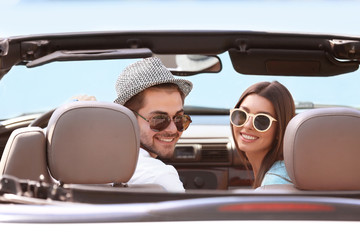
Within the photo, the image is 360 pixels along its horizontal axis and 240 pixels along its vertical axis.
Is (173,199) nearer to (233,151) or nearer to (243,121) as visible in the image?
(243,121)

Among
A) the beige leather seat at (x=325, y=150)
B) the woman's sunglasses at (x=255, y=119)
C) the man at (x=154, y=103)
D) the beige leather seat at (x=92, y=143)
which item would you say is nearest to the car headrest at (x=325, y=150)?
the beige leather seat at (x=325, y=150)

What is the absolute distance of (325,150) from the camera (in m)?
2.72

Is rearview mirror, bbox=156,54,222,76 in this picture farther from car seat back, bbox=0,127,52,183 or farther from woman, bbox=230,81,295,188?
car seat back, bbox=0,127,52,183

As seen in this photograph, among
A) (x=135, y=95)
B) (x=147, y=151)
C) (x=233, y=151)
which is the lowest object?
(x=233, y=151)

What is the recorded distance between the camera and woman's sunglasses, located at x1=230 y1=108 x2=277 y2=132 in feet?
13.5

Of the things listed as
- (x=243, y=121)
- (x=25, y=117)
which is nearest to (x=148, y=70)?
(x=243, y=121)

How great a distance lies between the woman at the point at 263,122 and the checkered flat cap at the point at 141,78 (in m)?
0.47

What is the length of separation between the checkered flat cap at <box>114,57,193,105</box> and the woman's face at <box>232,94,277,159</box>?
1.53ft

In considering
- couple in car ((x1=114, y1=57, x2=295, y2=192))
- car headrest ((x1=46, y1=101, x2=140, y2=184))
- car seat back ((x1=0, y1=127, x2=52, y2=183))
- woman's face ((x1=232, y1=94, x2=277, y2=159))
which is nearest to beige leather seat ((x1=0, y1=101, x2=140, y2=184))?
car headrest ((x1=46, y1=101, x2=140, y2=184))

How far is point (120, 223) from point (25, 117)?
3645 millimetres

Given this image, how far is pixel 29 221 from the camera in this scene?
2.39m

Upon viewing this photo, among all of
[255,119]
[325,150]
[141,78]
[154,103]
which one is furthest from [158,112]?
[325,150]

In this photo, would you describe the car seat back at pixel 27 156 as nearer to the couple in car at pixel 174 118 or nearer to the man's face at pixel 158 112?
the couple in car at pixel 174 118

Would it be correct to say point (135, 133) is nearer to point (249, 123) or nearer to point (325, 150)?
point (325, 150)
